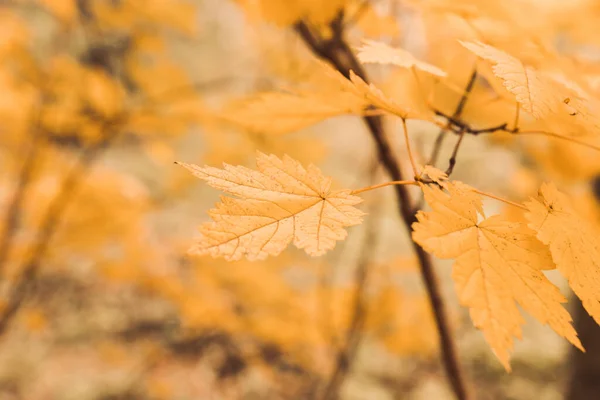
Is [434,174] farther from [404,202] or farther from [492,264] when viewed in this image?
[404,202]

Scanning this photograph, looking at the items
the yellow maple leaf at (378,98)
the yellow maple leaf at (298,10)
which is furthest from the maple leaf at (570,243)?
the yellow maple leaf at (298,10)

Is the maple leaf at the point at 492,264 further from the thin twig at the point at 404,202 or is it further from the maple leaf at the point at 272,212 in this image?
the thin twig at the point at 404,202

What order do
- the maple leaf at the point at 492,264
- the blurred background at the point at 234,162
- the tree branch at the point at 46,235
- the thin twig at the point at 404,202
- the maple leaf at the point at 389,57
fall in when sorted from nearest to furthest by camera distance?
the maple leaf at the point at 492,264, the maple leaf at the point at 389,57, the thin twig at the point at 404,202, the blurred background at the point at 234,162, the tree branch at the point at 46,235

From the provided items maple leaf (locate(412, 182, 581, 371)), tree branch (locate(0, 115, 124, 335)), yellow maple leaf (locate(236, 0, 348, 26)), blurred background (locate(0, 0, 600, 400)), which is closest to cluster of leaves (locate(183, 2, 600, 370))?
maple leaf (locate(412, 182, 581, 371))

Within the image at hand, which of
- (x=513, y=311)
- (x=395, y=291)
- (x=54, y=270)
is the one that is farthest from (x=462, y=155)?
(x=54, y=270)

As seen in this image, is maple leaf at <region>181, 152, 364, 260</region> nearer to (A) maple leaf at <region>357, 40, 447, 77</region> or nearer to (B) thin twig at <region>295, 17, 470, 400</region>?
(A) maple leaf at <region>357, 40, 447, 77</region>
